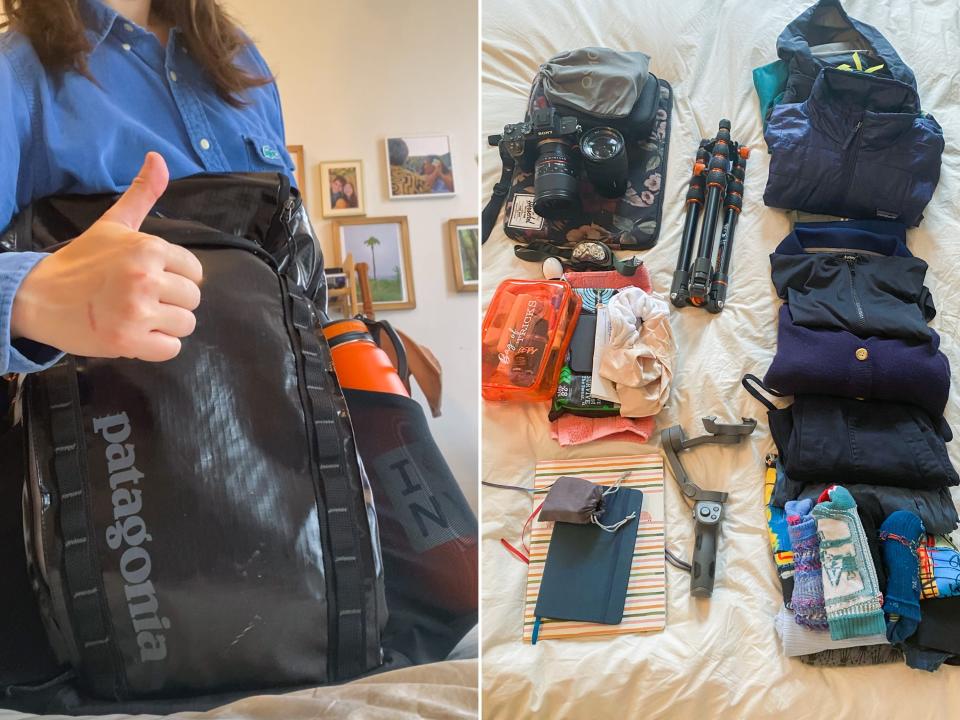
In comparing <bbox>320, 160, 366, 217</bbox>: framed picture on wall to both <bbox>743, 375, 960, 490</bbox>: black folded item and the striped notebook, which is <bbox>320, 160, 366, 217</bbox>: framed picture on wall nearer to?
the striped notebook

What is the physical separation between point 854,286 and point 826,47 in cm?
52

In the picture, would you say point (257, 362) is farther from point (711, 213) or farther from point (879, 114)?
point (879, 114)

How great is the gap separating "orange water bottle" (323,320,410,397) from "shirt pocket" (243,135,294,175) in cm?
16

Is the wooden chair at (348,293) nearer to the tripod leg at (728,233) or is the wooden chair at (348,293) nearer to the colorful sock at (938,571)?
the tripod leg at (728,233)

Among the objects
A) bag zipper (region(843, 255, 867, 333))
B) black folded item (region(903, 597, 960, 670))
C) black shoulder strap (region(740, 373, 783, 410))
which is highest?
bag zipper (region(843, 255, 867, 333))

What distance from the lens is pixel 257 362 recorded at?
65cm

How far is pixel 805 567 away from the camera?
3.27 feet

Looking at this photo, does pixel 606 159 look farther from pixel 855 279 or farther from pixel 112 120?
pixel 112 120

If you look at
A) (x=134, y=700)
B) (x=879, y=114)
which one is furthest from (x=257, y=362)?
(x=879, y=114)

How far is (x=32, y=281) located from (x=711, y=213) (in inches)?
41.6

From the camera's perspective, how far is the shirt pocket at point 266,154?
0.76 meters

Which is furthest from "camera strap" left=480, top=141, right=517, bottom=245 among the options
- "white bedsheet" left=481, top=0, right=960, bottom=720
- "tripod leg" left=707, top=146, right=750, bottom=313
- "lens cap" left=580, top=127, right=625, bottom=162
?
"tripod leg" left=707, top=146, right=750, bottom=313

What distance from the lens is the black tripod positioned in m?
1.26

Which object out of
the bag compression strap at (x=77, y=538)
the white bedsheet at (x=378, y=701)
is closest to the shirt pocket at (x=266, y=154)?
the bag compression strap at (x=77, y=538)
